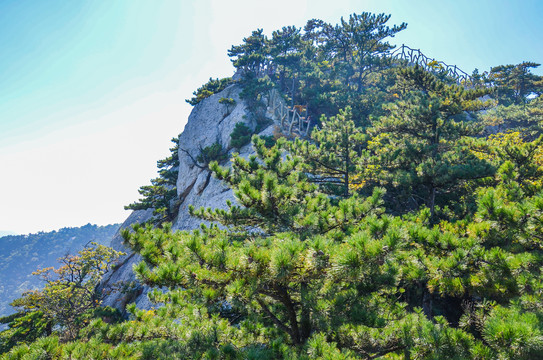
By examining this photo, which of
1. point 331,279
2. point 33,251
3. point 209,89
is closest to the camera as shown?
point 331,279

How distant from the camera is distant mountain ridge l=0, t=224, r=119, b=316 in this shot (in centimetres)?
9431

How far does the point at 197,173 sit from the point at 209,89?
462 inches

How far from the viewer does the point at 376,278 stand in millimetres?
4207

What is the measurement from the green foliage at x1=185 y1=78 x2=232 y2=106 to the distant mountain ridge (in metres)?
84.1

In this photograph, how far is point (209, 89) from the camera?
94.1 feet

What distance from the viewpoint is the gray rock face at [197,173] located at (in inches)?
702

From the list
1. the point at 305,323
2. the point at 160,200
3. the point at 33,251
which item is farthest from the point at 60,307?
the point at 33,251

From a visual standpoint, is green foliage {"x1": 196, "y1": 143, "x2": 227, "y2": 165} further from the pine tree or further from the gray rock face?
the pine tree

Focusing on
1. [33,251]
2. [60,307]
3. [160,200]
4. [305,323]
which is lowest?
[33,251]

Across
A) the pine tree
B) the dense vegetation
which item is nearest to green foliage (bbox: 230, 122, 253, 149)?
the pine tree

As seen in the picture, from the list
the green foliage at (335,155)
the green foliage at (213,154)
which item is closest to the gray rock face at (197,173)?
the green foliage at (213,154)

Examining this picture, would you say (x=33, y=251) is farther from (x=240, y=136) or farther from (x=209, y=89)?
(x=240, y=136)

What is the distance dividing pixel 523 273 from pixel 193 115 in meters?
27.8

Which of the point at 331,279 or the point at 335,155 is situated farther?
the point at 335,155
